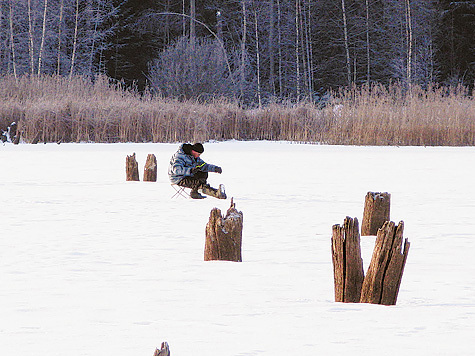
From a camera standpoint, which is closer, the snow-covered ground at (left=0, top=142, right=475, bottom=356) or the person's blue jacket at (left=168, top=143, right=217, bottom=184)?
the snow-covered ground at (left=0, top=142, right=475, bottom=356)

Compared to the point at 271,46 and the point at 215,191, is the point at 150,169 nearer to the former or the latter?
the point at 215,191

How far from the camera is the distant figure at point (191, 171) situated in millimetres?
9523

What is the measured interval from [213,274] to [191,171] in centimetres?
452

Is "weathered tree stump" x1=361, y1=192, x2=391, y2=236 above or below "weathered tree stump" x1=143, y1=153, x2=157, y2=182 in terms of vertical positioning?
below

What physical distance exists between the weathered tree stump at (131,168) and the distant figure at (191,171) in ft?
6.34

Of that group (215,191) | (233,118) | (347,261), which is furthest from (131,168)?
(233,118)

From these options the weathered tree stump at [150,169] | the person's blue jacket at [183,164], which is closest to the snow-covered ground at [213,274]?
the weathered tree stump at [150,169]

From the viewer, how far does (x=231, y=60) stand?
37875 mm

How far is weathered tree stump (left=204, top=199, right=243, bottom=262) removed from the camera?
5469 millimetres

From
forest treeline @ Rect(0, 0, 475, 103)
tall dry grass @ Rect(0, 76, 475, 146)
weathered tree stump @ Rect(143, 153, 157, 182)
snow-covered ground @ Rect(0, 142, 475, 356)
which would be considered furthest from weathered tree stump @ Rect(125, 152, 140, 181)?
forest treeline @ Rect(0, 0, 475, 103)

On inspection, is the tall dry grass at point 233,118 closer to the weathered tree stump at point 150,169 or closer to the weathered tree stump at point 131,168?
the weathered tree stump at point 131,168

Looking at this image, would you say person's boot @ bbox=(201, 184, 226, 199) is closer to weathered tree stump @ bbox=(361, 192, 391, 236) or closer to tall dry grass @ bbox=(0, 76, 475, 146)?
weathered tree stump @ bbox=(361, 192, 391, 236)

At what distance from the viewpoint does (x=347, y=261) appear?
14.3ft

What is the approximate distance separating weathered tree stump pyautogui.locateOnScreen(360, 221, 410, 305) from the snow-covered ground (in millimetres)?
79
